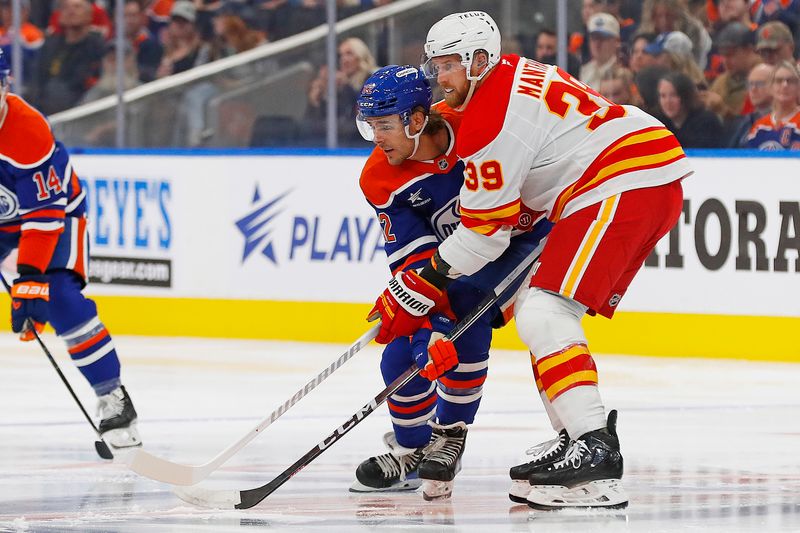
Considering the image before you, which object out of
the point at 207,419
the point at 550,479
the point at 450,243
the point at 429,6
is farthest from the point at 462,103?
the point at 429,6

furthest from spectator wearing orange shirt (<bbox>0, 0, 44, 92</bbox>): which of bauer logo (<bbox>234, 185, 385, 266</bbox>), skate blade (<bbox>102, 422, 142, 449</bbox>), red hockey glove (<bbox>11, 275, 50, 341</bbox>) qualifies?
skate blade (<bbox>102, 422, 142, 449</bbox>)

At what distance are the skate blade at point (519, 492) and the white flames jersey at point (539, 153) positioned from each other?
537 millimetres

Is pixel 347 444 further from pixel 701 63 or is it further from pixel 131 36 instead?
pixel 131 36

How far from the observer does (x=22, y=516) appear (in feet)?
12.3

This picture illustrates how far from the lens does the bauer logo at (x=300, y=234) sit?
7.78 m

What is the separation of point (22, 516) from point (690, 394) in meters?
2.97

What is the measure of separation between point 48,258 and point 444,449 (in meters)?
1.43

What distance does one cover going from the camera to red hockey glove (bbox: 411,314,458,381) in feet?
12.5

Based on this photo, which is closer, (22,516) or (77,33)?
(22,516)

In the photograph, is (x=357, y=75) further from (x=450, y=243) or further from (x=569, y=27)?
(x=450, y=243)

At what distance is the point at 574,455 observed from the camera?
361 centimetres

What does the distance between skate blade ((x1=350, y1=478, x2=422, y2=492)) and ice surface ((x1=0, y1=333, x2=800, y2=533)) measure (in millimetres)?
48

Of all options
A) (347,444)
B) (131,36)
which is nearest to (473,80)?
(347,444)

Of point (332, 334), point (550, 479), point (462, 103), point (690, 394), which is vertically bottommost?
point (332, 334)
